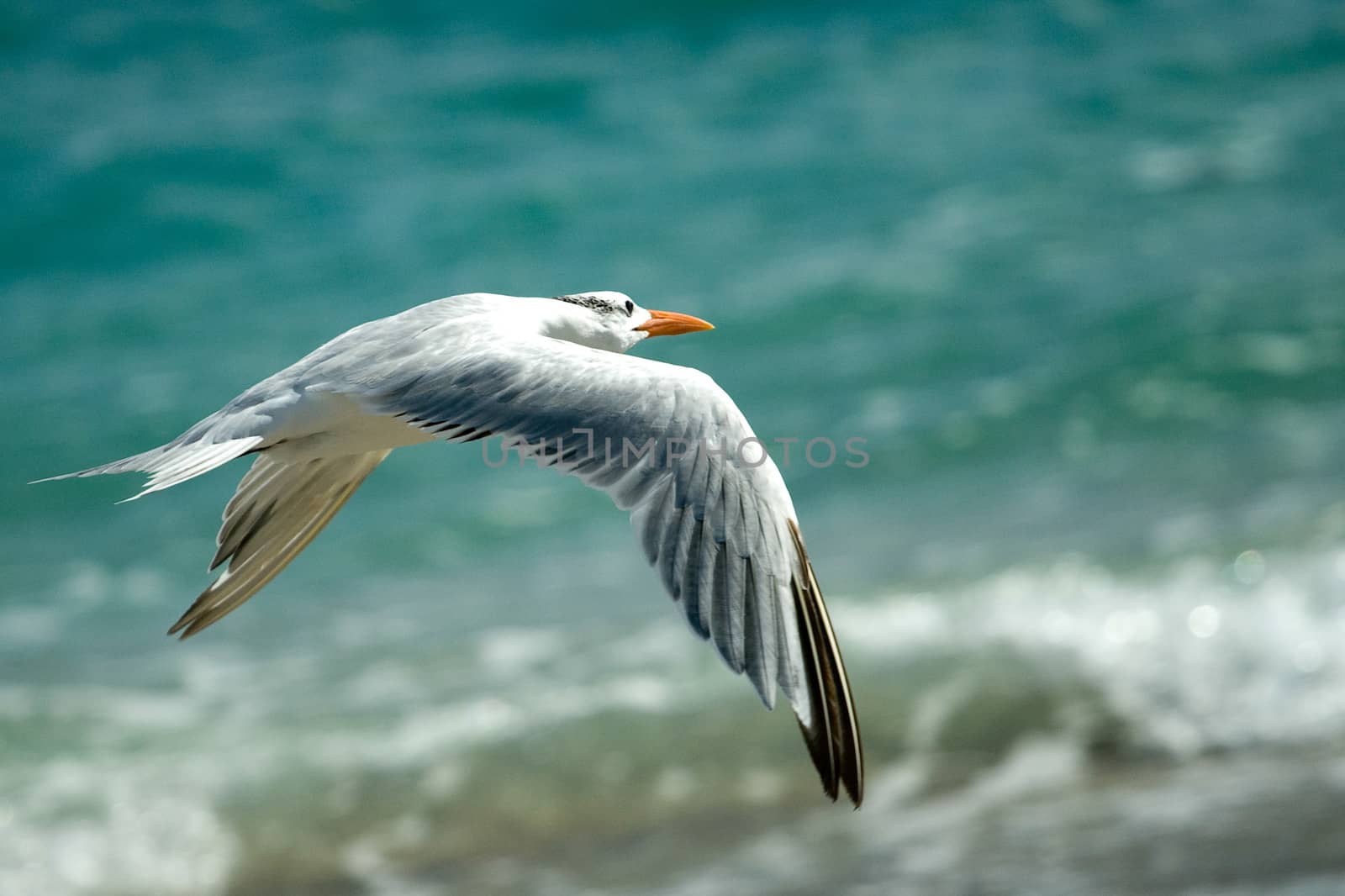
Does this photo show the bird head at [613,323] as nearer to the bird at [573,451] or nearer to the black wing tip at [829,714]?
the bird at [573,451]

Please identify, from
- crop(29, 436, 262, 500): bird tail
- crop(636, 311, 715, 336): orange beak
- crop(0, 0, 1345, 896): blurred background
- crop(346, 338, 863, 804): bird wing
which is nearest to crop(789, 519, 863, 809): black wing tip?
crop(346, 338, 863, 804): bird wing

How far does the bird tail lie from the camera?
3.26m

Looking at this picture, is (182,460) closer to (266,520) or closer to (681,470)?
(266,520)

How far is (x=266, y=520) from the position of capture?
409 centimetres

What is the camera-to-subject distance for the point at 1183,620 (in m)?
6.48

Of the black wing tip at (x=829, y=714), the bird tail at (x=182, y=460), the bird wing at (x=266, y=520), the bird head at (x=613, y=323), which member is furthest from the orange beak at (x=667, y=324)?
the black wing tip at (x=829, y=714)

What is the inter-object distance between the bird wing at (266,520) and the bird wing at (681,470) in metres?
0.71

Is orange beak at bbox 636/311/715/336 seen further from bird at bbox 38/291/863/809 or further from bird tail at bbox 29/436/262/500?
bird tail at bbox 29/436/262/500

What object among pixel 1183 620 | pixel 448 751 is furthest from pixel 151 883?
pixel 1183 620

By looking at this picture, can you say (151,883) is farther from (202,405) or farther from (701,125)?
(701,125)

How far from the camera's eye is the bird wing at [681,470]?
2.63 meters

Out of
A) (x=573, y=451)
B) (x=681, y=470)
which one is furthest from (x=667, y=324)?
(x=681, y=470)

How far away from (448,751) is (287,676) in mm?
1121

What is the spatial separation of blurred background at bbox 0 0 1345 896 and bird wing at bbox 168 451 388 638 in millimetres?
1612
